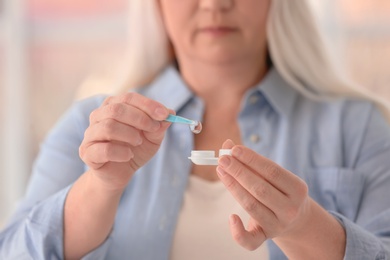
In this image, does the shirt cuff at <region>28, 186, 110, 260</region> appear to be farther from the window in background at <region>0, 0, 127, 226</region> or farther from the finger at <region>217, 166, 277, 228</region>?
the window in background at <region>0, 0, 127, 226</region>

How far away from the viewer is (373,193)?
107 cm

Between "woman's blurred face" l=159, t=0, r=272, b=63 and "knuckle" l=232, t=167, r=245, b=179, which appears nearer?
"knuckle" l=232, t=167, r=245, b=179

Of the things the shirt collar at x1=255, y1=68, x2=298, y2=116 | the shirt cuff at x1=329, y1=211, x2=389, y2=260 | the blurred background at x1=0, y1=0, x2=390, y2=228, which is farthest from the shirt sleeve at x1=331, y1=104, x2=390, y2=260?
the blurred background at x1=0, y1=0, x2=390, y2=228

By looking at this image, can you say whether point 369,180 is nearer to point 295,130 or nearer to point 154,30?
point 295,130

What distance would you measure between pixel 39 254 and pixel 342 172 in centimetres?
53

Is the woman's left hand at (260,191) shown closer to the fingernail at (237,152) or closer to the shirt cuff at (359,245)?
the fingernail at (237,152)

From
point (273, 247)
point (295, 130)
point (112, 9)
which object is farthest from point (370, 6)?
point (273, 247)

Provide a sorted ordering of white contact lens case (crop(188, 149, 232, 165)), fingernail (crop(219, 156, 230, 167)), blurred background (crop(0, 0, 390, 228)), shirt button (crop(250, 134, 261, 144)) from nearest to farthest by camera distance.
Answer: fingernail (crop(219, 156, 230, 167)) → white contact lens case (crop(188, 149, 232, 165)) → shirt button (crop(250, 134, 261, 144)) → blurred background (crop(0, 0, 390, 228))

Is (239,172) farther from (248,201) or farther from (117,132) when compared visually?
(117,132)

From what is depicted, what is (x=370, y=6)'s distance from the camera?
2146 mm

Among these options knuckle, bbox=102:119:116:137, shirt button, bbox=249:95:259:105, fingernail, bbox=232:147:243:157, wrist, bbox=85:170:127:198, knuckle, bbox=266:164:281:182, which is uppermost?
knuckle, bbox=102:119:116:137

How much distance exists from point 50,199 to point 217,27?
0.44 metres

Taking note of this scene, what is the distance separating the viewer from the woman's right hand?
0.81 meters

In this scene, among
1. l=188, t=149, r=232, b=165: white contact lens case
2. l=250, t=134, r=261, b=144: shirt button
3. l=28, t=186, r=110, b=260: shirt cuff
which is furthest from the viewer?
l=250, t=134, r=261, b=144: shirt button
